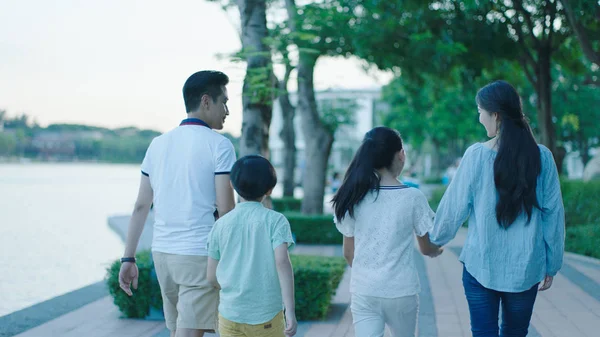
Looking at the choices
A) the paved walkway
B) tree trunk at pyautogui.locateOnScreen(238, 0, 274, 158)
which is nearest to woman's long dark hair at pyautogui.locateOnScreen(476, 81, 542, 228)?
the paved walkway

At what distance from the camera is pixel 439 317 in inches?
269

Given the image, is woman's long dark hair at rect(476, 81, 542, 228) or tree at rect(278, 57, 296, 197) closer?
woman's long dark hair at rect(476, 81, 542, 228)

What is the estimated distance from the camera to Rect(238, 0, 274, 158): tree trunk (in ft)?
22.6

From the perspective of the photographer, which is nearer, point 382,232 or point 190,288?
point 382,232

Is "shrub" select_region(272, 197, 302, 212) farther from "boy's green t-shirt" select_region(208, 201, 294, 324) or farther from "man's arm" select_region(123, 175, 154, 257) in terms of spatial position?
"boy's green t-shirt" select_region(208, 201, 294, 324)

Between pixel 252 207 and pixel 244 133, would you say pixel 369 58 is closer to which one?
pixel 244 133

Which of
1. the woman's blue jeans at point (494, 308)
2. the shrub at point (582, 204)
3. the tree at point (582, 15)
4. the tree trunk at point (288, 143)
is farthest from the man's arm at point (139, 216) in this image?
the tree trunk at point (288, 143)

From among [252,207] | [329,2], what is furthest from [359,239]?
[329,2]

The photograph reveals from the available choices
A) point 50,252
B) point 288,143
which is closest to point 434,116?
point 288,143

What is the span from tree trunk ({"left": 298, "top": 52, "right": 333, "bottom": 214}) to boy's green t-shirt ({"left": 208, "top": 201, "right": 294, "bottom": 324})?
1267cm

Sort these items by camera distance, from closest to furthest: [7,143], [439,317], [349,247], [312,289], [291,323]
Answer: [291,323], [349,247], [312,289], [439,317], [7,143]

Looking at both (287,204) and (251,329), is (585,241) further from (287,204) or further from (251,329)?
(287,204)

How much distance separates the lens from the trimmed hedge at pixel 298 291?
6.39 metres

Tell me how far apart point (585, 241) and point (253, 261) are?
908cm
